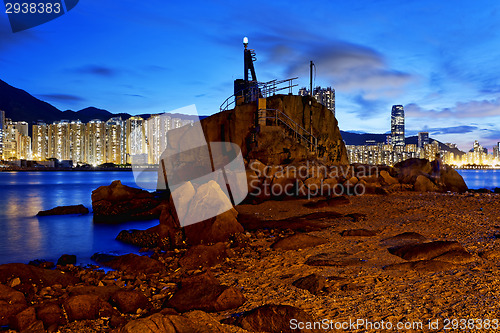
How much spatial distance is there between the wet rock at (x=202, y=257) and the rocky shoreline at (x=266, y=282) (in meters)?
0.02

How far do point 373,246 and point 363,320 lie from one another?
11.4 feet

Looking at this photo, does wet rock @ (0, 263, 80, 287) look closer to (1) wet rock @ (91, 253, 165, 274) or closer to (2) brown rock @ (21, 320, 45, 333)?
(1) wet rock @ (91, 253, 165, 274)

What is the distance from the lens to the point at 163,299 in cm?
487

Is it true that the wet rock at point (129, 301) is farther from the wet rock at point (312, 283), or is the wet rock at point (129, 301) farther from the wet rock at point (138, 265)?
the wet rock at point (312, 283)

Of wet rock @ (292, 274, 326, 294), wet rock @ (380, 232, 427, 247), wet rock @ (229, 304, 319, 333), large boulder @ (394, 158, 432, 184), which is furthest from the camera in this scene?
large boulder @ (394, 158, 432, 184)

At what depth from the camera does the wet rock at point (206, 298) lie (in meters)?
4.26

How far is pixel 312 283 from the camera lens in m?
4.75

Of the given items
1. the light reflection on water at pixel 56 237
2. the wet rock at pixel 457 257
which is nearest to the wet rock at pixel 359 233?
the wet rock at pixel 457 257

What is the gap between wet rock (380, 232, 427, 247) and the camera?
6926 millimetres

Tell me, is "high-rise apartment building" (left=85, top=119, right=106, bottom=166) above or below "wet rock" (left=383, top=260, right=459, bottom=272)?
above

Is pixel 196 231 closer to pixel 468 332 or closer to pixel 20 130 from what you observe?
pixel 468 332

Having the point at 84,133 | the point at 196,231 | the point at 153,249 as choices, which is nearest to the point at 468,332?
the point at 196,231

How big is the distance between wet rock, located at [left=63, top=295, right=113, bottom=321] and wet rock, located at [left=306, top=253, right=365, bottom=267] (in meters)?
3.18

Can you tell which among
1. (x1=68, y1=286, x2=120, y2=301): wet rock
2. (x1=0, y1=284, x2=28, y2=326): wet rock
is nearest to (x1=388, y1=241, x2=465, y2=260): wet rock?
(x1=68, y1=286, x2=120, y2=301): wet rock
